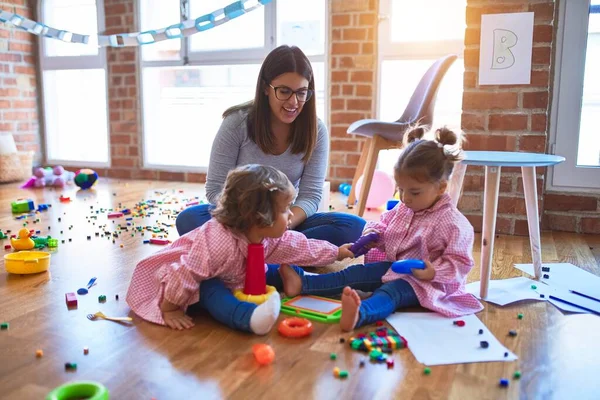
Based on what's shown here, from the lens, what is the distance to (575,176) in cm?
270

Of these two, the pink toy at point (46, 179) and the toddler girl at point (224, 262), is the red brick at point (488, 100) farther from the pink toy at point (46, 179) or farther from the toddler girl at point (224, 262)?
the pink toy at point (46, 179)

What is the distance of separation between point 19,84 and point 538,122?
4.04 meters

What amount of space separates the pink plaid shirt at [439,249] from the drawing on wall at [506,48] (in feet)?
3.79

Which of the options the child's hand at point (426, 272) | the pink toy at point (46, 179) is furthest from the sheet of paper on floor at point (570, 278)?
the pink toy at point (46, 179)

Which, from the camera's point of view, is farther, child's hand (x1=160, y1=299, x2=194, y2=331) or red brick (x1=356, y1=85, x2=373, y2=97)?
red brick (x1=356, y1=85, x2=373, y2=97)

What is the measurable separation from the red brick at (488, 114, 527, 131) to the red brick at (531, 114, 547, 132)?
0.03 m

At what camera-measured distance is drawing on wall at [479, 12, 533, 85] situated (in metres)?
2.45

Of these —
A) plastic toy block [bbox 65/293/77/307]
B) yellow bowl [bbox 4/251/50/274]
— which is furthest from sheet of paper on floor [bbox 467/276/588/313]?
yellow bowl [bbox 4/251/50/274]

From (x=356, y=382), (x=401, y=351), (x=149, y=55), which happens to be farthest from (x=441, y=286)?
(x=149, y=55)

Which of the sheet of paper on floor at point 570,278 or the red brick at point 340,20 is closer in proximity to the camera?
the sheet of paper on floor at point 570,278

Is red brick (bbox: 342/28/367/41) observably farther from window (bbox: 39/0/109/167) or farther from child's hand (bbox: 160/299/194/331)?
child's hand (bbox: 160/299/194/331)

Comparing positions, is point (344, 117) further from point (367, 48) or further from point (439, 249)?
point (439, 249)

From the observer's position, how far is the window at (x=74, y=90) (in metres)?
4.59

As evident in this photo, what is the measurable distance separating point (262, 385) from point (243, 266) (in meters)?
0.45
